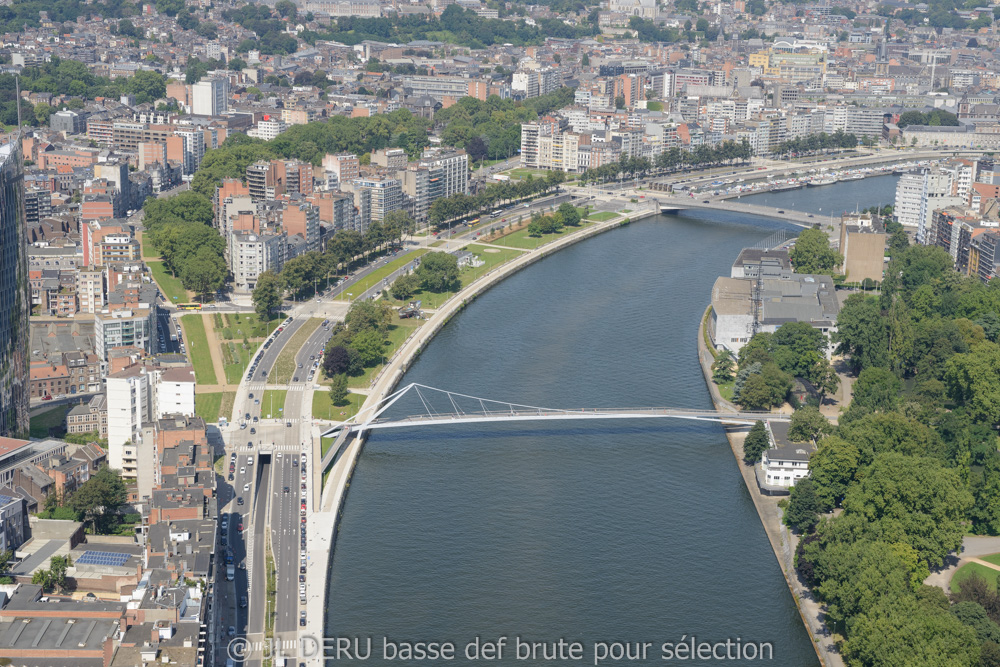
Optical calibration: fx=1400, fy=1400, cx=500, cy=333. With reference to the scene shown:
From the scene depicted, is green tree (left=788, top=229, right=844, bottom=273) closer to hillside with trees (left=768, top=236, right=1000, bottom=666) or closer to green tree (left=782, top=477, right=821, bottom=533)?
hillside with trees (left=768, top=236, right=1000, bottom=666)

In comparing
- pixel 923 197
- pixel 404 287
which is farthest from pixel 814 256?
pixel 404 287

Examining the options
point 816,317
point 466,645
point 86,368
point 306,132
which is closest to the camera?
point 466,645

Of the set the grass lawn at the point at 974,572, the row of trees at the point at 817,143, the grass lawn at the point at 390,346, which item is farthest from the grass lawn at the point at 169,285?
the row of trees at the point at 817,143

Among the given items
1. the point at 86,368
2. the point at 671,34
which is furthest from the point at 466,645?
the point at 671,34

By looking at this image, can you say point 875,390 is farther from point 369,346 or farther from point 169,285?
point 169,285

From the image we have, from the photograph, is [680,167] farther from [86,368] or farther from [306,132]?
[86,368]

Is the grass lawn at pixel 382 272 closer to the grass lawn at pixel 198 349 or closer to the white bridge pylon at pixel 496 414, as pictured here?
the grass lawn at pixel 198 349

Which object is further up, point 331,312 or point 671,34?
point 671,34
